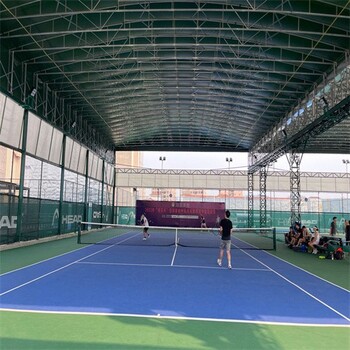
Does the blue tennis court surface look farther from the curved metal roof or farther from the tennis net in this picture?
the curved metal roof

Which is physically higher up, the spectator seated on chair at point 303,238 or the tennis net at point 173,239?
the spectator seated on chair at point 303,238

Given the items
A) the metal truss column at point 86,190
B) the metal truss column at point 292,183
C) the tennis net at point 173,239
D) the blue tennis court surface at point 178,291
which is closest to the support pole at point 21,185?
the tennis net at point 173,239

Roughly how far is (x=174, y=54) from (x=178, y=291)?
44.5 ft

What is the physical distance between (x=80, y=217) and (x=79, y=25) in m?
16.0

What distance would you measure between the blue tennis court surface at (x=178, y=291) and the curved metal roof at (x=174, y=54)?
376 inches

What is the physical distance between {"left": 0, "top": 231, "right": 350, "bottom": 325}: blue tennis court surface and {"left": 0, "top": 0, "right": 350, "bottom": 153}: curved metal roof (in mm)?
9561

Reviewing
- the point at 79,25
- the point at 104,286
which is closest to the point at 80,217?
the point at 79,25

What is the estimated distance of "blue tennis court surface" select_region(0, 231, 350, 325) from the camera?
6.54 m

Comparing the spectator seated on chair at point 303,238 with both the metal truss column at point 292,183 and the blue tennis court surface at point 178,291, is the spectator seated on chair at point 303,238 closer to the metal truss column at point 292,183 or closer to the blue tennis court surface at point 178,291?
the blue tennis court surface at point 178,291

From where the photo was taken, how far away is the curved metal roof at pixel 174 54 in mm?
13984

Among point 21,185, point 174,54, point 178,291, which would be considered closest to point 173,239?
point 21,185

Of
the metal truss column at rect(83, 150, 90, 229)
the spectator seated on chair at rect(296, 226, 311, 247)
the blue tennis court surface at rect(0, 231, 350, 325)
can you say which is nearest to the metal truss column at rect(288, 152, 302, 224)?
the spectator seated on chair at rect(296, 226, 311, 247)

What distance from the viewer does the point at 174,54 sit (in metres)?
18.1

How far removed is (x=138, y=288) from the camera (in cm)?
833
